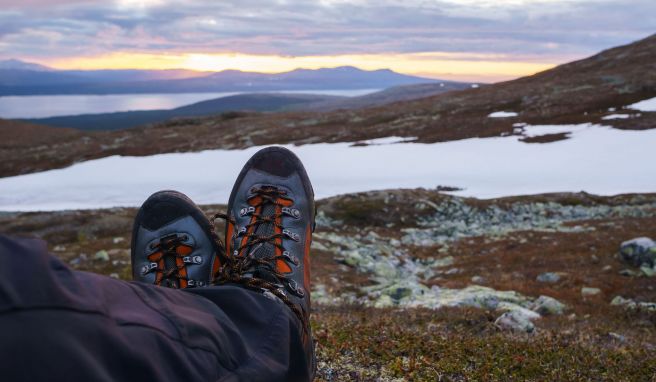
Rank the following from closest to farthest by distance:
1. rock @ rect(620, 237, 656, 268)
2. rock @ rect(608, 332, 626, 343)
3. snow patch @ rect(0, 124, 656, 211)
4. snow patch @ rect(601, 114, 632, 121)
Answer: rock @ rect(608, 332, 626, 343)
rock @ rect(620, 237, 656, 268)
snow patch @ rect(0, 124, 656, 211)
snow patch @ rect(601, 114, 632, 121)

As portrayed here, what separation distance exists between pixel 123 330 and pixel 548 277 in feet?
43.9

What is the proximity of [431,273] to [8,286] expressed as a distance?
14601 mm

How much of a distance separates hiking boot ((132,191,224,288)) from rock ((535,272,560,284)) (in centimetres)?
1099

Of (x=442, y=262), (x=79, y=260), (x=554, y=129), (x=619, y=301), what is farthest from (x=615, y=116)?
(x=79, y=260)

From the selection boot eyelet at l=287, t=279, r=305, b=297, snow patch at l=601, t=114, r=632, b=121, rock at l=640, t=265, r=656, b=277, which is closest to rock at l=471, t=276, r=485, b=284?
rock at l=640, t=265, r=656, b=277

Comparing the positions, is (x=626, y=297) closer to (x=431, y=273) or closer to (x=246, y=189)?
(x=431, y=273)

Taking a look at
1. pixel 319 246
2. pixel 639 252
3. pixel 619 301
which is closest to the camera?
pixel 619 301

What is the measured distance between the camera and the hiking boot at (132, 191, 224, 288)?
14.5ft

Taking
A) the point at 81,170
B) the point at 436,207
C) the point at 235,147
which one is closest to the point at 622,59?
the point at 235,147

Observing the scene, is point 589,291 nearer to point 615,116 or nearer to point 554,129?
point 554,129

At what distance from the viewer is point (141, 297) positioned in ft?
7.70

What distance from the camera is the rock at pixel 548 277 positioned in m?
13.4

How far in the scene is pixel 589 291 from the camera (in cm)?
1188

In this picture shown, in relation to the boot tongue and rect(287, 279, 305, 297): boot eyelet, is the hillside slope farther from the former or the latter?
rect(287, 279, 305, 297): boot eyelet
